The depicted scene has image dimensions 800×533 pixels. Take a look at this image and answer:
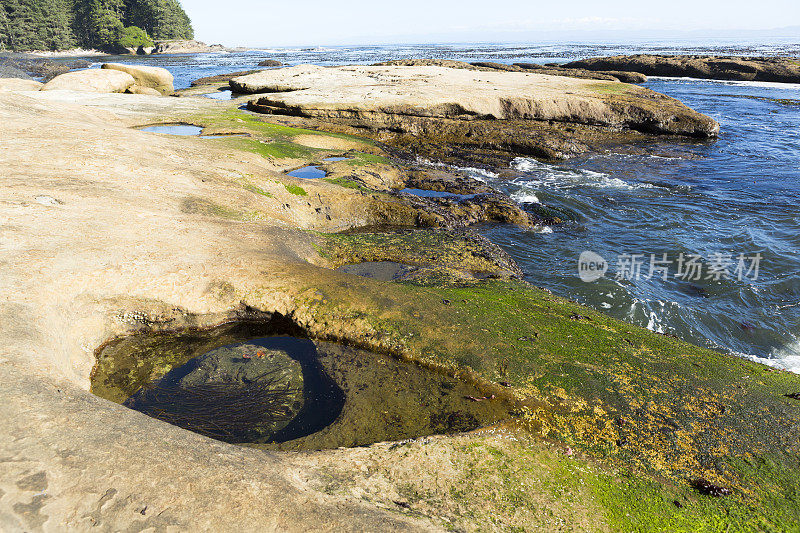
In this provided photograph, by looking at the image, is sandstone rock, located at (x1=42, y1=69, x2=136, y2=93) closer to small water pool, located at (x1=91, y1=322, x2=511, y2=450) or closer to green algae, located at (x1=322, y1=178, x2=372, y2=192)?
green algae, located at (x1=322, y1=178, x2=372, y2=192)

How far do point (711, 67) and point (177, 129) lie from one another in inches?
3131

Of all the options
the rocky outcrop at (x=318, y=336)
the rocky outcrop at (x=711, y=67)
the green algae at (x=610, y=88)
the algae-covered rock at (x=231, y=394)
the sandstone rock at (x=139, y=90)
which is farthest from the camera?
the rocky outcrop at (x=711, y=67)

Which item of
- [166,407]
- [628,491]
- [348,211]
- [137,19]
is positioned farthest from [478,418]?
[137,19]

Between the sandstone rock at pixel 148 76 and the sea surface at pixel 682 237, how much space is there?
37776mm

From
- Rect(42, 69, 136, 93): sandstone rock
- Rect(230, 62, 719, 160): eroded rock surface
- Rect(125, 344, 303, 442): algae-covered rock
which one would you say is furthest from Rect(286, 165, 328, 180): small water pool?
Rect(42, 69, 136, 93): sandstone rock

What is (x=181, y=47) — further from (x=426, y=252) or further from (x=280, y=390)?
(x=280, y=390)

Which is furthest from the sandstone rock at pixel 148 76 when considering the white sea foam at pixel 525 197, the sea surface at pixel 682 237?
the white sea foam at pixel 525 197

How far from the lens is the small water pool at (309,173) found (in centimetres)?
1931

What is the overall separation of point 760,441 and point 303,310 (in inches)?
310

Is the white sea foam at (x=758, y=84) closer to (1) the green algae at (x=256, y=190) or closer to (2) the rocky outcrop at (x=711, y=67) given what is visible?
(2) the rocky outcrop at (x=711, y=67)

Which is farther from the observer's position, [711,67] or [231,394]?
[711,67]

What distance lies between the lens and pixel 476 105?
1209 inches

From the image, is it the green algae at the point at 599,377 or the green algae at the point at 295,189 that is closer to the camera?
the green algae at the point at 599,377

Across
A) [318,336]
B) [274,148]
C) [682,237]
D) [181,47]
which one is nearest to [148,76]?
[274,148]
